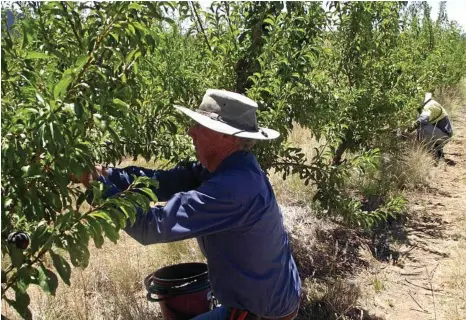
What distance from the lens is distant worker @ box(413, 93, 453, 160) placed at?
28.3ft

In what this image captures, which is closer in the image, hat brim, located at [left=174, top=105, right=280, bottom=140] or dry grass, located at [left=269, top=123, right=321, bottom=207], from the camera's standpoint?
hat brim, located at [left=174, top=105, right=280, bottom=140]

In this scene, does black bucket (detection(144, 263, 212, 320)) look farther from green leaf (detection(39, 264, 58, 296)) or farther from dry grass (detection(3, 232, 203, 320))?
green leaf (detection(39, 264, 58, 296))

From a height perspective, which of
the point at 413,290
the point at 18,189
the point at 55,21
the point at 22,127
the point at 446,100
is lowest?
the point at 413,290

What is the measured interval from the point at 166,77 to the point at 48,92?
1775mm

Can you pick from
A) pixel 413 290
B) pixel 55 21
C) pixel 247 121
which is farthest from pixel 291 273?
pixel 413 290

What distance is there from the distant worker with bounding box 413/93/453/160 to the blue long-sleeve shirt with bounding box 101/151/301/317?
6615 mm

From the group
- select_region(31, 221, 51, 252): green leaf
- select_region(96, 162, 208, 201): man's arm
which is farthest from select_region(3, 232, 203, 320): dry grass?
select_region(31, 221, 51, 252): green leaf

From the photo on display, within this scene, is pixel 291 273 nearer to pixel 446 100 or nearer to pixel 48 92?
pixel 48 92

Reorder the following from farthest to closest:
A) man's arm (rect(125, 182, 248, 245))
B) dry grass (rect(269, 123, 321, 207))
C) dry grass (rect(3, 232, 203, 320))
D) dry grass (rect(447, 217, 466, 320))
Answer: dry grass (rect(269, 123, 321, 207)), dry grass (rect(447, 217, 466, 320)), dry grass (rect(3, 232, 203, 320)), man's arm (rect(125, 182, 248, 245))

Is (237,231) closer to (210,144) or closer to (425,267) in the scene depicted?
(210,144)

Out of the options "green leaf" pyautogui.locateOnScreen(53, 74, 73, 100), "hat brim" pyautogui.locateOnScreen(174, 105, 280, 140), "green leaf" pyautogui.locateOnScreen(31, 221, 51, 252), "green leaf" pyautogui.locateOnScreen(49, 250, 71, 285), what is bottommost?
"green leaf" pyautogui.locateOnScreen(49, 250, 71, 285)

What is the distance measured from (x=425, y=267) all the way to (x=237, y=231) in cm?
346

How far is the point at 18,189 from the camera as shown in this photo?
4.87 ft

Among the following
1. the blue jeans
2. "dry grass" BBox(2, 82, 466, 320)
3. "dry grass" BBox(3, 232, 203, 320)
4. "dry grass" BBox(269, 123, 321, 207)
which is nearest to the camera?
the blue jeans
